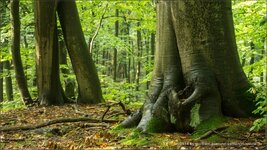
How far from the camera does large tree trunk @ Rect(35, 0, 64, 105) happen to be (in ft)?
35.7

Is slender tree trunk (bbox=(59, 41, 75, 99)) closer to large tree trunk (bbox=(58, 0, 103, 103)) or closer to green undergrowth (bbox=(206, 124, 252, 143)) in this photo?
large tree trunk (bbox=(58, 0, 103, 103))

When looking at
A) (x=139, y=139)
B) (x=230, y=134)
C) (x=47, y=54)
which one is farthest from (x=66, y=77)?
(x=230, y=134)

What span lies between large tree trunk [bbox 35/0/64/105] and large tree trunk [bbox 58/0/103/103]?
525mm

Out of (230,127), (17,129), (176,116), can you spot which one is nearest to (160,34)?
(176,116)

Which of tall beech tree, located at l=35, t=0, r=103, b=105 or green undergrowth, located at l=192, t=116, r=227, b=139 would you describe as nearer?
green undergrowth, located at l=192, t=116, r=227, b=139

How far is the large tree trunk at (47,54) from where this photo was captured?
35.7 feet

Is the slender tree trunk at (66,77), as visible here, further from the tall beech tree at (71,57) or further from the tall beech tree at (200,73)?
the tall beech tree at (200,73)

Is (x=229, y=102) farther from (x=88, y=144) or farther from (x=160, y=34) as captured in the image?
(x=88, y=144)

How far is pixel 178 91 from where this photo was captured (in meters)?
6.11

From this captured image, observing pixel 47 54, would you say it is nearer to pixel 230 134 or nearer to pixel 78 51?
pixel 78 51

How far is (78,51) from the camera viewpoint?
11.5 m

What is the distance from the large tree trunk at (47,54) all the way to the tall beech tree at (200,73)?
573 cm

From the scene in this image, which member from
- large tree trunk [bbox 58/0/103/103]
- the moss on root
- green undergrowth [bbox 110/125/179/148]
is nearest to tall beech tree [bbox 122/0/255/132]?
the moss on root

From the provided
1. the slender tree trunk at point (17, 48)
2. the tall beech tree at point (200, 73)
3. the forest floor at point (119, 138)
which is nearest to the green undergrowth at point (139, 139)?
the forest floor at point (119, 138)
